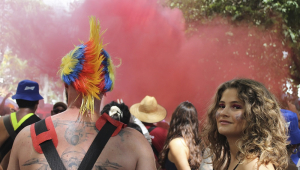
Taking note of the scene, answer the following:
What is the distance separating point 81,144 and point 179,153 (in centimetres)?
145

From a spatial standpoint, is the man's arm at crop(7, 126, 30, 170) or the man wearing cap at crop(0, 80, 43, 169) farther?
the man wearing cap at crop(0, 80, 43, 169)

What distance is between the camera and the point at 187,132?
2783mm

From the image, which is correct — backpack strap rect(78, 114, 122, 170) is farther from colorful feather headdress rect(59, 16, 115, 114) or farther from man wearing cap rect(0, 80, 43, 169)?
man wearing cap rect(0, 80, 43, 169)

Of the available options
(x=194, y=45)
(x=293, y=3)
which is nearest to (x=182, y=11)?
(x=194, y=45)

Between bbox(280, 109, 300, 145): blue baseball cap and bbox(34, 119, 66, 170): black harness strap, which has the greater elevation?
bbox(34, 119, 66, 170): black harness strap

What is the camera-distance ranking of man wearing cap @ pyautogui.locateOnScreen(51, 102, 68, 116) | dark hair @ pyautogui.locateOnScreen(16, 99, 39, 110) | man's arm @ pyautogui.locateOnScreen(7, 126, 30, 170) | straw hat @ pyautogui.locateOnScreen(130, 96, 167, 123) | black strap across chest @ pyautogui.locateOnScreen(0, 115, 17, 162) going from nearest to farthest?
man's arm @ pyautogui.locateOnScreen(7, 126, 30, 170), black strap across chest @ pyautogui.locateOnScreen(0, 115, 17, 162), dark hair @ pyautogui.locateOnScreen(16, 99, 39, 110), straw hat @ pyautogui.locateOnScreen(130, 96, 167, 123), man wearing cap @ pyautogui.locateOnScreen(51, 102, 68, 116)

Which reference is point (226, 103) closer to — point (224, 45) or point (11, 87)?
point (224, 45)

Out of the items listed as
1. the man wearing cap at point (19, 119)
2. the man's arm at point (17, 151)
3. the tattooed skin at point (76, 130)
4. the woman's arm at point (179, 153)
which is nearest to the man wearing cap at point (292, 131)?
the woman's arm at point (179, 153)

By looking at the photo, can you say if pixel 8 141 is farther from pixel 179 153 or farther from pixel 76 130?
pixel 179 153

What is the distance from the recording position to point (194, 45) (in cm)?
622

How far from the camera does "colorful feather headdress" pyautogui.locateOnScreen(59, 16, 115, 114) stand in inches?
60.8

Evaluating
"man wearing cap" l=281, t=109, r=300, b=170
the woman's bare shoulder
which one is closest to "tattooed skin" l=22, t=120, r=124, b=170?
the woman's bare shoulder

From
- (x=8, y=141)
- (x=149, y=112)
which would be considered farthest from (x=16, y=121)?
(x=149, y=112)

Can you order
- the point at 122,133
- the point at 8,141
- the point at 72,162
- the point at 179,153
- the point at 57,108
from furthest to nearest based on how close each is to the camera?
the point at 57,108 < the point at 179,153 < the point at 8,141 < the point at 122,133 < the point at 72,162
